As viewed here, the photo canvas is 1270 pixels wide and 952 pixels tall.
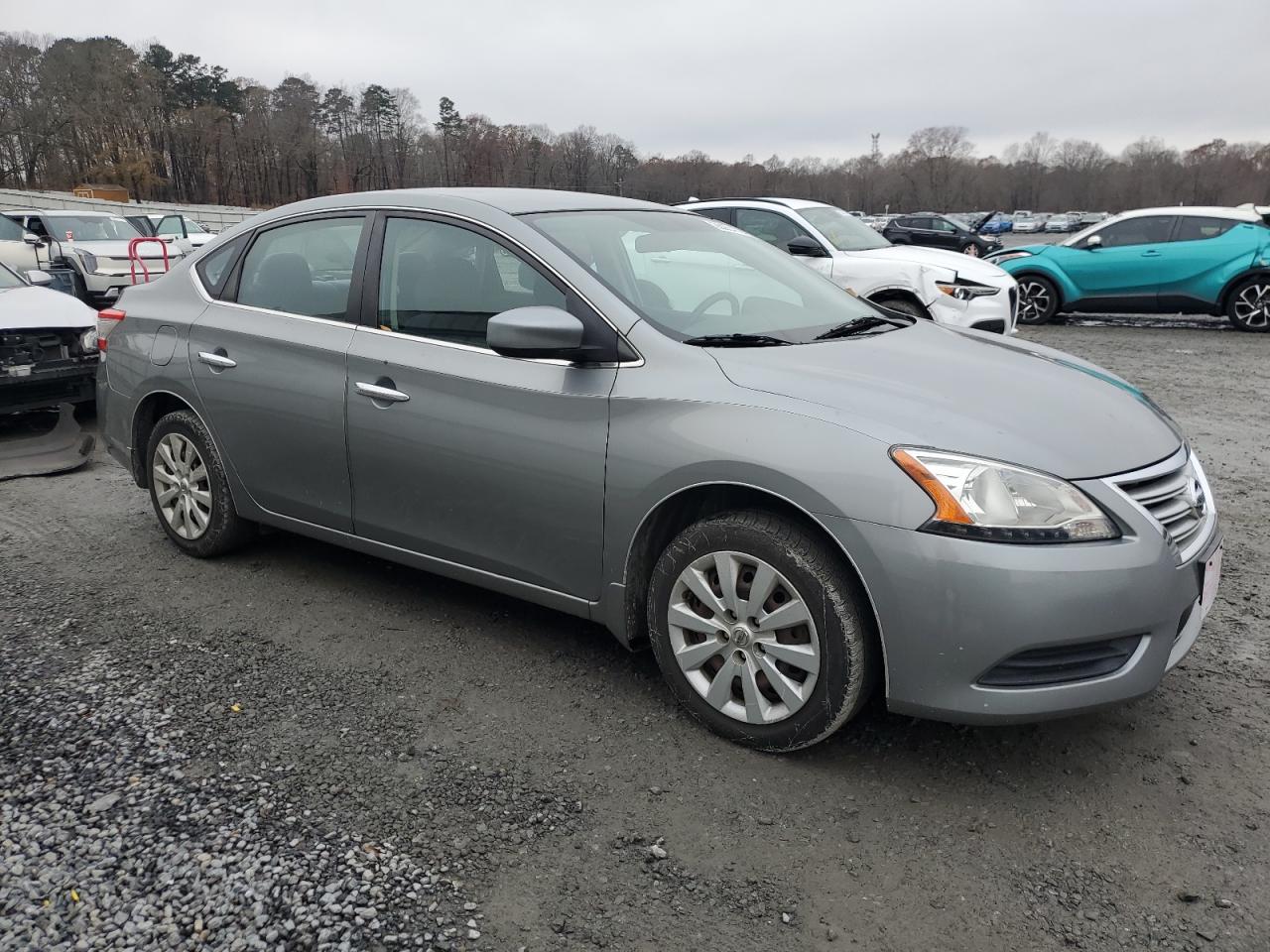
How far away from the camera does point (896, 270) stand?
30.9 ft

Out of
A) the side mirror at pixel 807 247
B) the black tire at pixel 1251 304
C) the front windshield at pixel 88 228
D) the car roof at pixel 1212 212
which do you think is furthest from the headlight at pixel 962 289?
the front windshield at pixel 88 228

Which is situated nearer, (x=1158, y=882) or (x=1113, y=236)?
(x=1158, y=882)

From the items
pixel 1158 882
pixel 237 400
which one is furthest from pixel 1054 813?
pixel 237 400

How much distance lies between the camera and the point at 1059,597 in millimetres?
2469

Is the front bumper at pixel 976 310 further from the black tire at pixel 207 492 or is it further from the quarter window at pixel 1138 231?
the black tire at pixel 207 492

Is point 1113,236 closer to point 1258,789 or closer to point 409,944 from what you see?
point 1258,789

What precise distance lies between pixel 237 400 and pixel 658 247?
6.25 feet

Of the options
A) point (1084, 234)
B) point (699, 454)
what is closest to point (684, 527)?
point (699, 454)

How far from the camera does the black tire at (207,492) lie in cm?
435

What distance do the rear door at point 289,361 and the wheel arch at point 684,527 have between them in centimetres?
133

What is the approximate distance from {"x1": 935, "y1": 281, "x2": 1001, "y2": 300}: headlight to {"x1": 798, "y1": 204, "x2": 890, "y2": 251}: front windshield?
982 millimetres

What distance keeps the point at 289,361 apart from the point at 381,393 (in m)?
0.57

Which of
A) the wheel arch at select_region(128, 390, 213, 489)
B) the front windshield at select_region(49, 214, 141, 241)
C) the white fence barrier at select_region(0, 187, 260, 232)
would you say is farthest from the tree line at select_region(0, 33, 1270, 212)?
the wheel arch at select_region(128, 390, 213, 489)

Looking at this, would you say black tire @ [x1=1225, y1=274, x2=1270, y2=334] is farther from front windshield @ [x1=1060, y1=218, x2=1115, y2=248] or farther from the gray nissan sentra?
the gray nissan sentra
